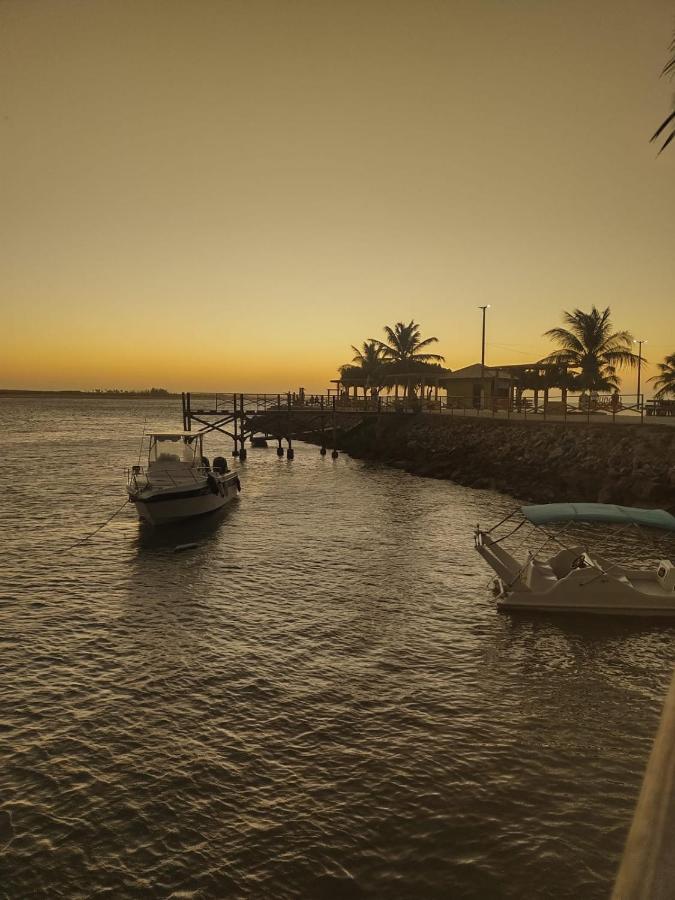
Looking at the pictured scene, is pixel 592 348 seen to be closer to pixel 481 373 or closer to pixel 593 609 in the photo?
pixel 481 373

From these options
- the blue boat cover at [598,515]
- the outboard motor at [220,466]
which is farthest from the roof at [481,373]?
the blue boat cover at [598,515]

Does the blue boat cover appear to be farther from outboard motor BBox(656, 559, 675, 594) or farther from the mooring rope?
the mooring rope

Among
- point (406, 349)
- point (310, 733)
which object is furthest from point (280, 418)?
point (310, 733)

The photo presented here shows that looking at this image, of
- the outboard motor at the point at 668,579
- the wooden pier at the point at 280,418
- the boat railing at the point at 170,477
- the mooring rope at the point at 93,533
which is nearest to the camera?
the outboard motor at the point at 668,579

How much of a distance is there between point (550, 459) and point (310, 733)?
2720 cm

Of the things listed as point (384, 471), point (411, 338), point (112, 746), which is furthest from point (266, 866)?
point (411, 338)

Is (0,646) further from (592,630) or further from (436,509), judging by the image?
(436,509)

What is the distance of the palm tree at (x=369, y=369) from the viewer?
74375 mm

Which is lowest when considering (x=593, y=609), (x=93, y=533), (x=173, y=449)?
(x=93, y=533)

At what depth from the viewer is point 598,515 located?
14.6 metres

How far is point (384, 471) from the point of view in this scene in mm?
42688

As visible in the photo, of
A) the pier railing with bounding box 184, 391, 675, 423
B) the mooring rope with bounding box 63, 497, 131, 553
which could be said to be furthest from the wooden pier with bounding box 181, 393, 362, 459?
the mooring rope with bounding box 63, 497, 131, 553

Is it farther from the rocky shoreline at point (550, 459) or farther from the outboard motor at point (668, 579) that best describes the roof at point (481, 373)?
the outboard motor at point (668, 579)

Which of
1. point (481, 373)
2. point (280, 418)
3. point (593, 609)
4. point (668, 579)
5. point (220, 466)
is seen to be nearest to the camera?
point (593, 609)
